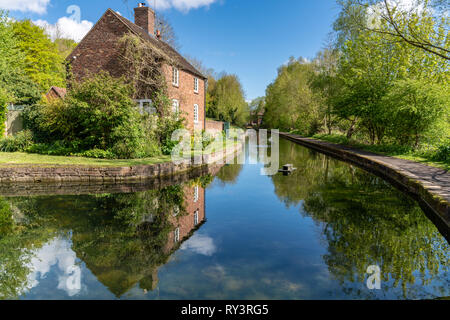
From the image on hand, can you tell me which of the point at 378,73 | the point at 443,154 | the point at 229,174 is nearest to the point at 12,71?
the point at 229,174

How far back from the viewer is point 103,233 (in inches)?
246

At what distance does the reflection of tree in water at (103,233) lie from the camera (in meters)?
4.49

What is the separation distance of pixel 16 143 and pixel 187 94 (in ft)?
39.9

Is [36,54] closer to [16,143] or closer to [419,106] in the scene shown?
[16,143]

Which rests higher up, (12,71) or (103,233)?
(12,71)

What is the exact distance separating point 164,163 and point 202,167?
130 inches

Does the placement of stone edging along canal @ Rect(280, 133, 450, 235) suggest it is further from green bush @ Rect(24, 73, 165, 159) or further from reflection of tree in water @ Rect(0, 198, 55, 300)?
green bush @ Rect(24, 73, 165, 159)

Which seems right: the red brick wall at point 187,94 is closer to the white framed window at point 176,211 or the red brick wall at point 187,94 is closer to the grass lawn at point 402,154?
the white framed window at point 176,211

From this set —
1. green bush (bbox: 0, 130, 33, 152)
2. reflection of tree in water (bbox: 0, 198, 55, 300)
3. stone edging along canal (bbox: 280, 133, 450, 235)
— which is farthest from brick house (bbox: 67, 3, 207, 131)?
reflection of tree in water (bbox: 0, 198, 55, 300)

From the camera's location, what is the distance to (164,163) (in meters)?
12.9

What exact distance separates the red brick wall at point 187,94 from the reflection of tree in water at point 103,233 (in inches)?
480

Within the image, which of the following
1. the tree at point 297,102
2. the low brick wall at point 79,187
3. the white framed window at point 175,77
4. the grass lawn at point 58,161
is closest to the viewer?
the low brick wall at point 79,187

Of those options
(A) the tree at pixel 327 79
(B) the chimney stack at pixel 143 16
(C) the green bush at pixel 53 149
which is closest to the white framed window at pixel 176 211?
(C) the green bush at pixel 53 149

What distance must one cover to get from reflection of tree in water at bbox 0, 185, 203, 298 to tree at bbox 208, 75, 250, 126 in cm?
4387
